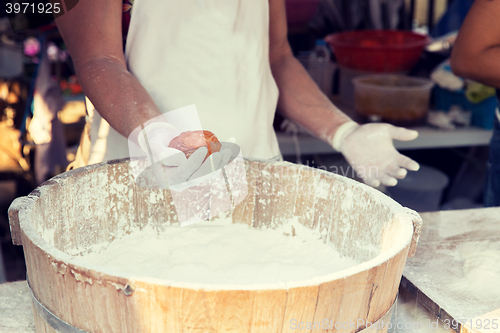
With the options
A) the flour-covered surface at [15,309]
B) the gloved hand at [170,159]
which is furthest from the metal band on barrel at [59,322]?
the gloved hand at [170,159]

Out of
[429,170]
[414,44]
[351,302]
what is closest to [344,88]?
[414,44]

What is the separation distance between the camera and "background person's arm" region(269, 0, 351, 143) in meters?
1.50

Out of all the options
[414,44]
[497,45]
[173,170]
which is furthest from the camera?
[414,44]

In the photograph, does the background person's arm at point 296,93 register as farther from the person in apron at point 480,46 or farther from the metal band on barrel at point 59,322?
the metal band on barrel at point 59,322

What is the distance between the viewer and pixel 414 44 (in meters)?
2.98

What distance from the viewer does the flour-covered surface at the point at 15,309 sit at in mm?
979

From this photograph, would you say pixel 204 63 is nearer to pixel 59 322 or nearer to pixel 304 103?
pixel 304 103

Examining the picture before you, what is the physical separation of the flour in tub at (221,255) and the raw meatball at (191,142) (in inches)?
→ 10.5

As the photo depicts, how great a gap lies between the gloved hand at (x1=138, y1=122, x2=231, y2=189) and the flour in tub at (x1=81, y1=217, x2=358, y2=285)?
19 centimetres

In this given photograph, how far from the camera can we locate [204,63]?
132 cm

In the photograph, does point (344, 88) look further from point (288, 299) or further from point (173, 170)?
point (288, 299)

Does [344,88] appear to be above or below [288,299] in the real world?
below

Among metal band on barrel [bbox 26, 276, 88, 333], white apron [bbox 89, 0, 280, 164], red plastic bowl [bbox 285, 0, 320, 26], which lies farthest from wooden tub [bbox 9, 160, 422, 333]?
red plastic bowl [bbox 285, 0, 320, 26]

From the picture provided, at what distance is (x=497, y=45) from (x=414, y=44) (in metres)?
1.30
